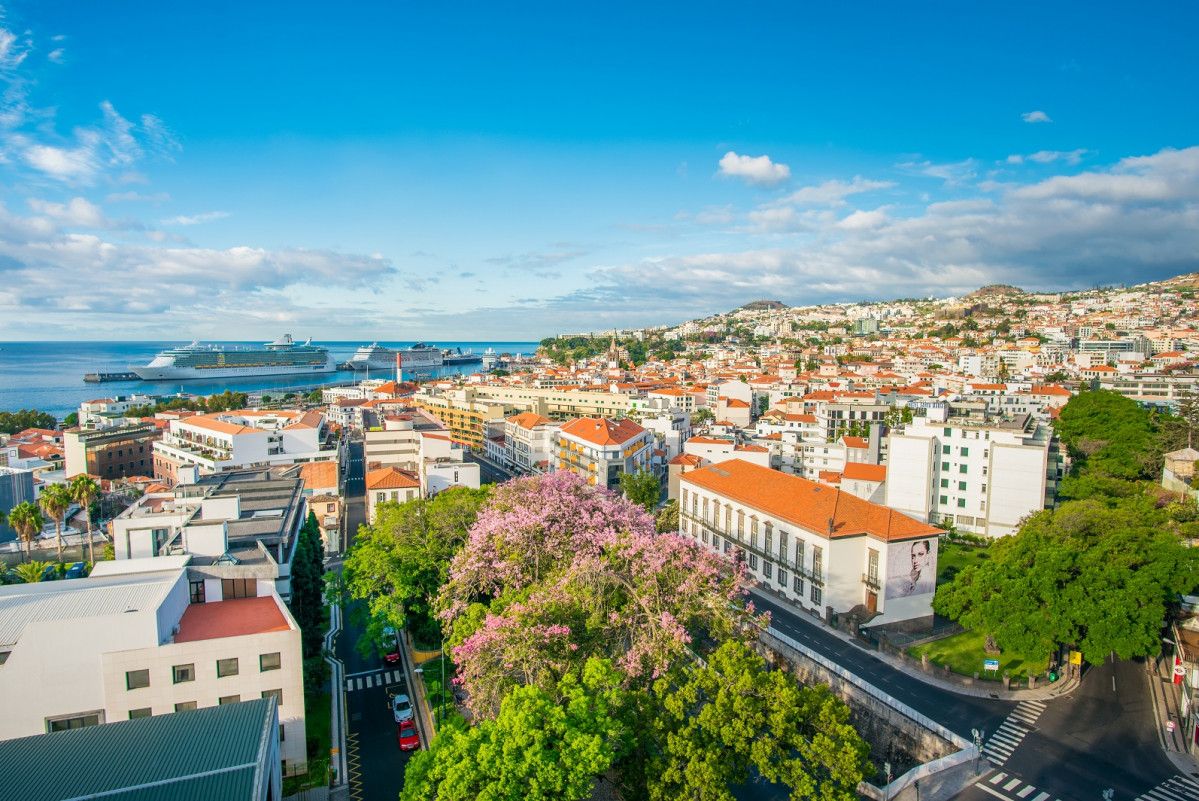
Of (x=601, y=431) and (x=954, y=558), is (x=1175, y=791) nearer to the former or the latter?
(x=954, y=558)

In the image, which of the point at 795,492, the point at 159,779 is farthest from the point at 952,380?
the point at 159,779

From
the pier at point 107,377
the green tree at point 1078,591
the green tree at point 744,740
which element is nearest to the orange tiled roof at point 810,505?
the green tree at point 1078,591

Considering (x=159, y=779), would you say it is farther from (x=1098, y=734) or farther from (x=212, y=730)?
(x=1098, y=734)

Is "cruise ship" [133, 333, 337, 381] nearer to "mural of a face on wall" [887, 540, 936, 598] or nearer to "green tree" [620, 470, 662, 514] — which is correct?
"green tree" [620, 470, 662, 514]

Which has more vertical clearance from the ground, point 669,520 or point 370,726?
point 669,520

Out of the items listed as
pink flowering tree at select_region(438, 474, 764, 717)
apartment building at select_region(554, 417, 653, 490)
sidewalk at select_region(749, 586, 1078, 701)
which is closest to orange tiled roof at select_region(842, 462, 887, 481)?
apartment building at select_region(554, 417, 653, 490)

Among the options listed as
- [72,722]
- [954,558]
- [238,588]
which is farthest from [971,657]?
[72,722]
